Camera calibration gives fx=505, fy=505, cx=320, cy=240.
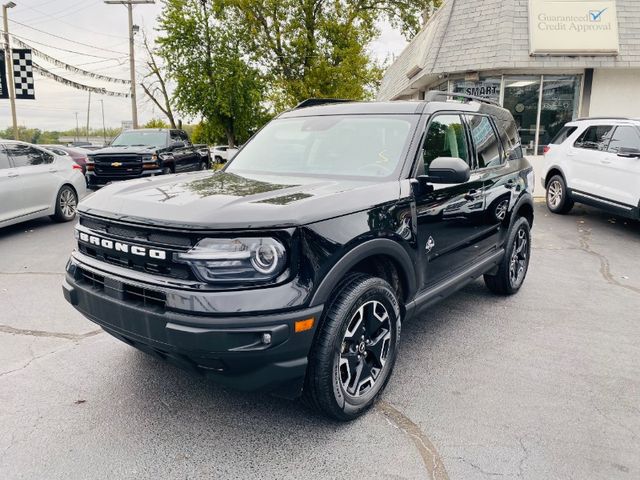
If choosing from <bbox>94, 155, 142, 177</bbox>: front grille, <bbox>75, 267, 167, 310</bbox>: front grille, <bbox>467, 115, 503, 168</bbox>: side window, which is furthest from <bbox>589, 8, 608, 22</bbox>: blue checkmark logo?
<bbox>75, 267, 167, 310</bbox>: front grille

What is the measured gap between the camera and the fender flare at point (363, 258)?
255 centimetres

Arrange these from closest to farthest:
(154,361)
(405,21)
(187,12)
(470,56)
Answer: (154,361) < (470,56) < (187,12) < (405,21)

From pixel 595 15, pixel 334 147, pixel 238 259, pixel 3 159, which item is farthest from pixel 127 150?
pixel 595 15

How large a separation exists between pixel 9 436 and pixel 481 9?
47.0ft

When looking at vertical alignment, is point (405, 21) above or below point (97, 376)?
above

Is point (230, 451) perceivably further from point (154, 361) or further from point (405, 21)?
point (405, 21)

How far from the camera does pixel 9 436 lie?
279 centimetres

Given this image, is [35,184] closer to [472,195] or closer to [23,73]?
[472,195]

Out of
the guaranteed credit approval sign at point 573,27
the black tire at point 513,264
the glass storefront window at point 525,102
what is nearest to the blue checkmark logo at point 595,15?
the guaranteed credit approval sign at point 573,27

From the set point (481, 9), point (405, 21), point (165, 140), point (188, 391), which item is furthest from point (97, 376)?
point (405, 21)

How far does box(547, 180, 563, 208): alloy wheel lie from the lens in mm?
10328

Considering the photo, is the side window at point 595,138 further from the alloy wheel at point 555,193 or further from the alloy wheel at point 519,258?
the alloy wheel at point 519,258

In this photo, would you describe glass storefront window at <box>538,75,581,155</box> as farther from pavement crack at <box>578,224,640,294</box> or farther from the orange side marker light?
the orange side marker light

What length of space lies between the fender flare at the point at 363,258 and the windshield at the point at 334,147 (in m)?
0.56
